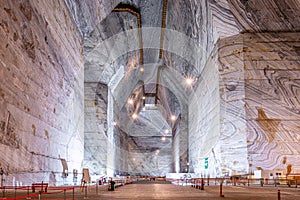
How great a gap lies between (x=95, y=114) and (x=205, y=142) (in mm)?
7911

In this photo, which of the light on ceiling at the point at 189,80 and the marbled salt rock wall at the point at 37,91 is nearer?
the marbled salt rock wall at the point at 37,91

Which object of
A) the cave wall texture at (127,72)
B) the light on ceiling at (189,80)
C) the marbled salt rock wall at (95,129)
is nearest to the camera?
the cave wall texture at (127,72)

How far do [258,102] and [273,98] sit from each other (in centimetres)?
78

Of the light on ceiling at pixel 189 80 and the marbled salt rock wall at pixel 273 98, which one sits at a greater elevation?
the light on ceiling at pixel 189 80

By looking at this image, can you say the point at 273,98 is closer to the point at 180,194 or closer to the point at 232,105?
the point at 232,105

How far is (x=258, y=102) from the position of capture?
2030 centimetres

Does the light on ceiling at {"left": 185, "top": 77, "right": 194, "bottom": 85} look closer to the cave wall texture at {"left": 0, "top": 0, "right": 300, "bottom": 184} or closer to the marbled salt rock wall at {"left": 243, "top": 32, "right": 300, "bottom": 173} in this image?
the cave wall texture at {"left": 0, "top": 0, "right": 300, "bottom": 184}

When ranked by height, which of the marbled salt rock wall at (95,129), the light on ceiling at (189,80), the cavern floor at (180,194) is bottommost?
the cavern floor at (180,194)

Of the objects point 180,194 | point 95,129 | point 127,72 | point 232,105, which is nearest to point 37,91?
point 180,194

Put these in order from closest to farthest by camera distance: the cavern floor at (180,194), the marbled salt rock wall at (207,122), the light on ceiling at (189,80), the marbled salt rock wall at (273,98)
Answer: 1. the cavern floor at (180,194)
2. the marbled salt rock wall at (273,98)
3. the marbled salt rock wall at (207,122)
4. the light on ceiling at (189,80)

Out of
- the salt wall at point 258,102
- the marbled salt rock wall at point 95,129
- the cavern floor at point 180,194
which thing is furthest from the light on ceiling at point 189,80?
the cavern floor at point 180,194

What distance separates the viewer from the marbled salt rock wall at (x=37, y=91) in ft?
36.1

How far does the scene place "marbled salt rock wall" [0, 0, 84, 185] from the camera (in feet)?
36.1

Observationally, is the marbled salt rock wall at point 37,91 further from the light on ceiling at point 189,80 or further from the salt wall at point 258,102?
the light on ceiling at point 189,80
